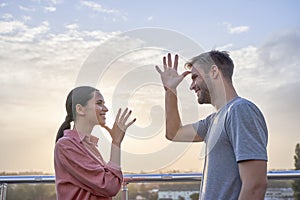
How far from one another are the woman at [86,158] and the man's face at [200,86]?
11.5 inches

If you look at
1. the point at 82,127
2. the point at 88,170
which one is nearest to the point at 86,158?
the point at 88,170

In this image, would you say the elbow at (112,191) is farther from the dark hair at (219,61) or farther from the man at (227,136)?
the dark hair at (219,61)

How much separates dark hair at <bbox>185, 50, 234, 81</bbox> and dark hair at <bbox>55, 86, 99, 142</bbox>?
0.47 m

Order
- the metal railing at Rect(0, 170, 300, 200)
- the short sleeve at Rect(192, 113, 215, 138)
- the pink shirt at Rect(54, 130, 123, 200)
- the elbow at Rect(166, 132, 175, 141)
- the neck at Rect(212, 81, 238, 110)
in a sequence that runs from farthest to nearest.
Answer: the metal railing at Rect(0, 170, 300, 200), the elbow at Rect(166, 132, 175, 141), the short sleeve at Rect(192, 113, 215, 138), the pink shirt at Rect(54, 130, 123, 200), the neck at Rect(212, 81, 238, 110)

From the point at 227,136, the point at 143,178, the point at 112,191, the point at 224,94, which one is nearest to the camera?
the point at 227,136

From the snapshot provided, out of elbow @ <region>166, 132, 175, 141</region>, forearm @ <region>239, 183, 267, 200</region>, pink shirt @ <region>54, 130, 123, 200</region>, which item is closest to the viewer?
forearm @ <region>239, 183, 267, 200</region>

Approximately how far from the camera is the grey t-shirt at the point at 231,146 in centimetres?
113

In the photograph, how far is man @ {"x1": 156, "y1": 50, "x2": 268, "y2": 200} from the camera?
3.67 feet

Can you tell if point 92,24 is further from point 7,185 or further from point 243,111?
point 243,111

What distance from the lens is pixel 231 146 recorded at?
1206mm

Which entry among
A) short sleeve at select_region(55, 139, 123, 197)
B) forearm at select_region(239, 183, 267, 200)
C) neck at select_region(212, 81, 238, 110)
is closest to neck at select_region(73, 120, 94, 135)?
short sleeve at select_region(55, 139, 123, 197)

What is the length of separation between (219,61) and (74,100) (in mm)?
607

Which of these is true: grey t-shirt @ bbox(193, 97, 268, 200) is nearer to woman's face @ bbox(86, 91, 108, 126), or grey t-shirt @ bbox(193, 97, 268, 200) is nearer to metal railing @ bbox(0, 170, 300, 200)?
woman's face @ bbox(86, 91, 108, 126)

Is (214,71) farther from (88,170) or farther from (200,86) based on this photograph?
(88,170)
